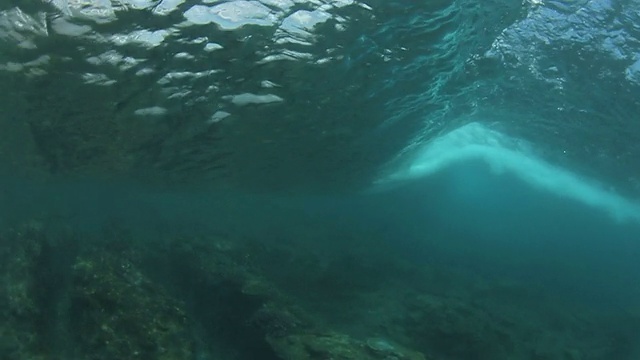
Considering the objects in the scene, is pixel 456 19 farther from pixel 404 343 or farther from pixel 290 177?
pixel 290 177

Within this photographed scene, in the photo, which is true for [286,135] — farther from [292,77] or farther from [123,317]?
[123,317]

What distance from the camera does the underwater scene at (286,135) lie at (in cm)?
1186

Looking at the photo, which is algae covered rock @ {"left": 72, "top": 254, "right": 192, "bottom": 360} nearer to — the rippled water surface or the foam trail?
the rippled water surface

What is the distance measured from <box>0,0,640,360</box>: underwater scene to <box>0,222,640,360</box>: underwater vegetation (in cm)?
9

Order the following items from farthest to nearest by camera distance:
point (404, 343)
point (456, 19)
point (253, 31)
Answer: point (404, 343), point (456, 19), point (253, 31)

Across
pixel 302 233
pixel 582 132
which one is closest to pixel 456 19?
A: pixel 582 132

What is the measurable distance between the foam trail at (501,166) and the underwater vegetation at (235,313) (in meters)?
10.7

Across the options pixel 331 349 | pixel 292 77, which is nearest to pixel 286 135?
pixel 292 77

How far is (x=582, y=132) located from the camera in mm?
24875

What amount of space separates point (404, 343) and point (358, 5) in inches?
433

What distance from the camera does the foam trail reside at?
33.0 meters

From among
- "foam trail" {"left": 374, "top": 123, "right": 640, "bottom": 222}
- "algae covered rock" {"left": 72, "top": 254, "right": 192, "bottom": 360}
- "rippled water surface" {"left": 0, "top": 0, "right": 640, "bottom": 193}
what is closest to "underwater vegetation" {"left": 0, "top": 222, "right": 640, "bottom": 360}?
"algae covered rock" {"left": 72, "top": 254, "right": 192, "bottom": 360}

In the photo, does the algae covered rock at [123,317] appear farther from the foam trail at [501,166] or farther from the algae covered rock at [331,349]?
the foam trail at [501,166]

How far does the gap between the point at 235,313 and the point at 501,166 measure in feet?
117
